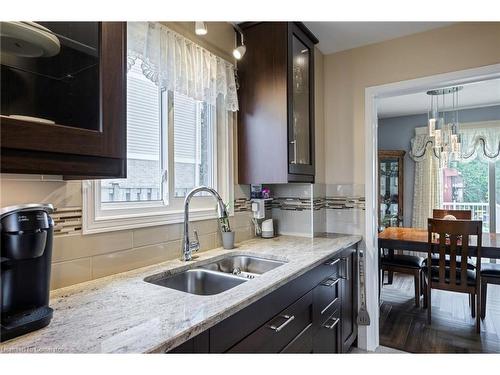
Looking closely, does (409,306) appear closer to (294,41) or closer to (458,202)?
(458,202)

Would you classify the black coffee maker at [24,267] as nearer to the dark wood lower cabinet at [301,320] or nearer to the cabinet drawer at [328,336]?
the dark wood lower cabinet at [301,320]

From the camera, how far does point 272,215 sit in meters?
2.57

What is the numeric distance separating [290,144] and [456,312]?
8.51ft

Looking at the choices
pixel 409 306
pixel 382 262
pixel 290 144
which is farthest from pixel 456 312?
pixel 290 144

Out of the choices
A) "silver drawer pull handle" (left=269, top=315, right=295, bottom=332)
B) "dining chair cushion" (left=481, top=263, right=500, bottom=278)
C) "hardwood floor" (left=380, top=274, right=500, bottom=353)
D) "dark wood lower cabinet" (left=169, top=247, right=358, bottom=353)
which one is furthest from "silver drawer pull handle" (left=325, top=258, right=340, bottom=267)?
"dining chair cushion" (left=481, top=263, right=500, bottom=278)

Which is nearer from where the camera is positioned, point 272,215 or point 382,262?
point 272,215

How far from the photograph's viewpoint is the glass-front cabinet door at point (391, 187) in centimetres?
491

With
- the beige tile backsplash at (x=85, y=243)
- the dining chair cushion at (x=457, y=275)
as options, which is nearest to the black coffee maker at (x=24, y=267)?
the beige tile backsplash at (x=85, y=243)

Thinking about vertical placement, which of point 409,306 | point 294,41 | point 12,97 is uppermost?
point 294,41

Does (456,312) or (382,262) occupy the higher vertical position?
(382,262)

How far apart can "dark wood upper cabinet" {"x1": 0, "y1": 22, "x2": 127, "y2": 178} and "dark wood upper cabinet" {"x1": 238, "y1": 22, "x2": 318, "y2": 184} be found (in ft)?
3.84

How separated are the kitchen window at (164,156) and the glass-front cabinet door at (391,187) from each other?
3.67 meters

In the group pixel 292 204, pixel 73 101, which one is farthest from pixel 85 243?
pixel 292 204
